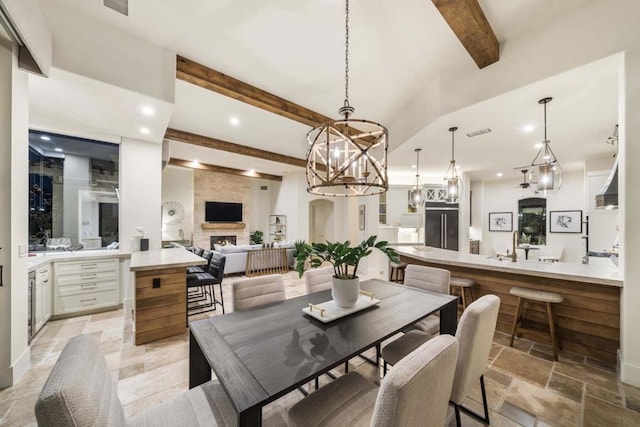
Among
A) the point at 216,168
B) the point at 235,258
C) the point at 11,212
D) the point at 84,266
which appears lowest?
the point at 235,258

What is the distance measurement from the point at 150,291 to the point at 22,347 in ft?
3.24

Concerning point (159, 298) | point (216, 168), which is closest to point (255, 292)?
point (159, 298)

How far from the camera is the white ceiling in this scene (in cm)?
210

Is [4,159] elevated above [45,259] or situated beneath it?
elevated above

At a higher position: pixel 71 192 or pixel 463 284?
pixel 71 192

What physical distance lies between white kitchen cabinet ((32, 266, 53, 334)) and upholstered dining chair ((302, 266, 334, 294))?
3129 mm

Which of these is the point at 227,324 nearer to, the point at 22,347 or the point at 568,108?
the point at 22,347

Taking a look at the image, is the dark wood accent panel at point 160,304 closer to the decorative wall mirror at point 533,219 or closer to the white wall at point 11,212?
the white wall at point 11,212

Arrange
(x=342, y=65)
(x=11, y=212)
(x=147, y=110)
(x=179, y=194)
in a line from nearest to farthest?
(x=11, y=212) < (x=342, y=65) < (x=147, y=110) < (x=179, y=194)

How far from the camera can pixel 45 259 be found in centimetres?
319

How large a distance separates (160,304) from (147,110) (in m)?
2.29

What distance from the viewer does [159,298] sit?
2.82 m

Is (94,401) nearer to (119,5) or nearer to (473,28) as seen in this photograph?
(119,5)

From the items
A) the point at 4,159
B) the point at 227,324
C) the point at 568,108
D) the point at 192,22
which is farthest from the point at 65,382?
the point at 568,108
